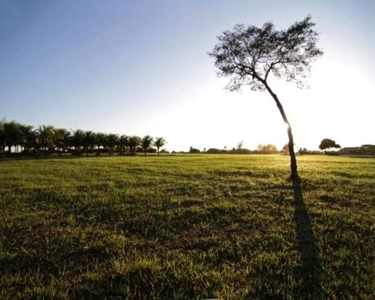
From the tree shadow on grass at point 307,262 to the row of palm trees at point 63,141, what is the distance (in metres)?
76.8

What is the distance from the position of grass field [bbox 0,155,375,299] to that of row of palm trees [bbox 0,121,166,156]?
7099 cm

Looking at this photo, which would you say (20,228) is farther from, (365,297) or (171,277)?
(365,297)

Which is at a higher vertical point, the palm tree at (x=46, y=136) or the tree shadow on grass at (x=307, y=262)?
the palm tree at (x=46, y=136)

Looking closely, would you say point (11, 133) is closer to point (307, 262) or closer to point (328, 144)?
point (307, 262)

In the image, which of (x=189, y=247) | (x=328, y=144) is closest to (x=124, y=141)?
(x=328, y=144)

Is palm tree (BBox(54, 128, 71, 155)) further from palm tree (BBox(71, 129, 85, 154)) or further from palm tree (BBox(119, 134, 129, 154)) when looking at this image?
palm tree (BBox(119, 134, 129, 154))

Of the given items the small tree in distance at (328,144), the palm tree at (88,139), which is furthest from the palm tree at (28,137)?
the small tree in distance at (328,144)

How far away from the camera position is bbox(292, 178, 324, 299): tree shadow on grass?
5354 mm

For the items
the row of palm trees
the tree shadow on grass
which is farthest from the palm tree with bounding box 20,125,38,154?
the tree shadow on grass

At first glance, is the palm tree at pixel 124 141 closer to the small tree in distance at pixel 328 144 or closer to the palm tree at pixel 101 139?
the palm tree at pixel 101 139

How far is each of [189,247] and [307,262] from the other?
8.47 ft

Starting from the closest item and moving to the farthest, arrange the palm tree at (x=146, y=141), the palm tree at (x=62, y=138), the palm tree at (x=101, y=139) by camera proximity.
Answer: the palm tree at (x=62, y=138)
the palm tree at (x=101, y=139)
the palm tree at (x=146, y=141)

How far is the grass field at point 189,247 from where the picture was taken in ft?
18.2

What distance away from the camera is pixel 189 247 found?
7.73m
